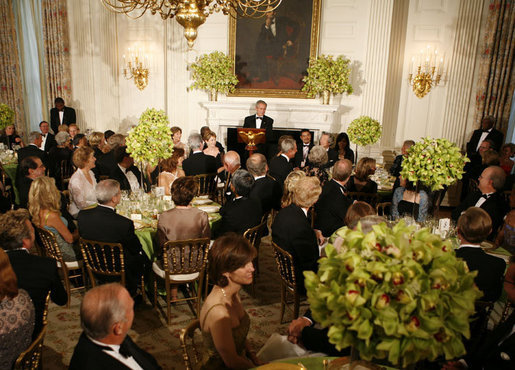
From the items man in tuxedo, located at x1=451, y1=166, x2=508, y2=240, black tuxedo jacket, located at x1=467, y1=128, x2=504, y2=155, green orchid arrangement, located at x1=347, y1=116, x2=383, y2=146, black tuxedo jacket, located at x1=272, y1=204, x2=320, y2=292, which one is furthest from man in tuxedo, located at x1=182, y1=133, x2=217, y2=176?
black tuxedo jacket, located at x1=467, y1=128, x2=504, y2=155

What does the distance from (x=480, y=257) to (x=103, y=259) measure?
11.1 ft

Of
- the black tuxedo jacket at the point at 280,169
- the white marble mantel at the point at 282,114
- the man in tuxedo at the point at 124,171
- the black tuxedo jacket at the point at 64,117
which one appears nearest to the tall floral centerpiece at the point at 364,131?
the white marble mantel at the point at 282,114

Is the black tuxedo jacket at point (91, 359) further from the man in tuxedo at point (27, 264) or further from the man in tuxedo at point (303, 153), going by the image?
the man in tuxedo at point (303, 153)

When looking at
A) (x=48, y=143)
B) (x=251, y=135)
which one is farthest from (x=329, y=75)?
(x=48, y=143)

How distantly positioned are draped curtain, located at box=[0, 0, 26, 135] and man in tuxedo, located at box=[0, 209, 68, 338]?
31.3 ft

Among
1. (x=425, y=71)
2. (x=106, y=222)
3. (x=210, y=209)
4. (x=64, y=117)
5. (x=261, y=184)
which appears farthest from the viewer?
(x=64, y=117)

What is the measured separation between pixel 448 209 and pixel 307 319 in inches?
289

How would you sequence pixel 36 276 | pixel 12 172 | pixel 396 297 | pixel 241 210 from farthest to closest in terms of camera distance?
pixel 12 172, pixel 241 210, pixel 36 276, pixel 396 297

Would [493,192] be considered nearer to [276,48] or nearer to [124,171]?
[124,171]

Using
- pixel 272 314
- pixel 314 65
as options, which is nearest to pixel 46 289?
pixel 272 314

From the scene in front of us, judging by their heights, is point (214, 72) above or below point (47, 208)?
above

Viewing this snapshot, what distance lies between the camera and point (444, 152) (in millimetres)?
4012

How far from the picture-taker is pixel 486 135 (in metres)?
8.12

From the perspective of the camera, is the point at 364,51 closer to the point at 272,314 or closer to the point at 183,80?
the point at 183,80
